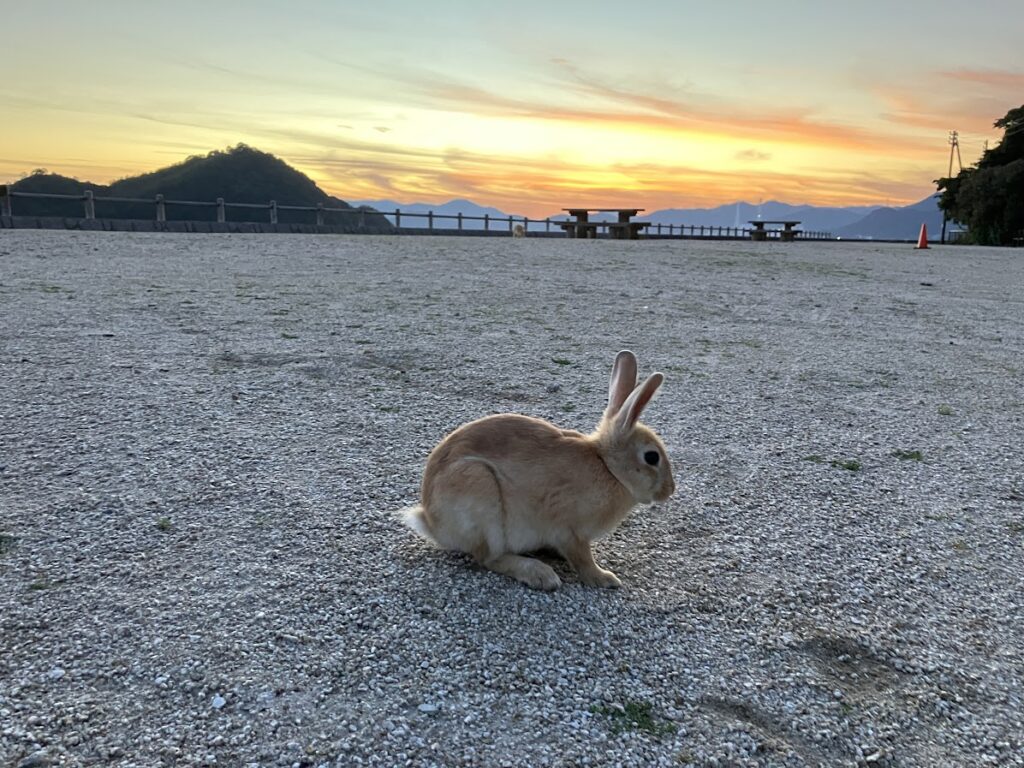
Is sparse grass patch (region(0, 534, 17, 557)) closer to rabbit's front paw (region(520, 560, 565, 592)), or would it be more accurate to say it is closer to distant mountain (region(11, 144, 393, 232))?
rabbit's front paw (region(520, 560, 565, 592))

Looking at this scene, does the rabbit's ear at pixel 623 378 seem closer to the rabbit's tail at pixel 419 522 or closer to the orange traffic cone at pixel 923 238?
the rabbit's tail at pixel 419 522

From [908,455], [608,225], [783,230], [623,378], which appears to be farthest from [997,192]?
[623,378]

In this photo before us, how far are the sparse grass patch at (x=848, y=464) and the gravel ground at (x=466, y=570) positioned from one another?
22 millimetres

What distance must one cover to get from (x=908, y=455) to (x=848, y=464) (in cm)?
48

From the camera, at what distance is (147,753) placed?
2.09 m

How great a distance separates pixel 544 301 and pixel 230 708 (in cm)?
877

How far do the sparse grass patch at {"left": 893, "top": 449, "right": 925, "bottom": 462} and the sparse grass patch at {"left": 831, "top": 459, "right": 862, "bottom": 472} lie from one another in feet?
1.02

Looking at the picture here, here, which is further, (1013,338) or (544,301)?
(544,301)

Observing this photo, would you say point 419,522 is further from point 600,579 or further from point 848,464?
point 848,464

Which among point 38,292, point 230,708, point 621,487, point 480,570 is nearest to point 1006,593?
point 621,487

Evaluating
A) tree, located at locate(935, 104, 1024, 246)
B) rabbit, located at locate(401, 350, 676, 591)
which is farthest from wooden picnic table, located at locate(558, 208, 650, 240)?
rabbit, located at locate(401, 350, 676, 591)

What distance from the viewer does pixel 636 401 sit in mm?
2945

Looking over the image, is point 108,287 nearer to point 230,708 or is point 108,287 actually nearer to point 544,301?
point 544,301

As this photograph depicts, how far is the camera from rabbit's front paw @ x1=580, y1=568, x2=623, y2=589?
3.08 meters
